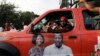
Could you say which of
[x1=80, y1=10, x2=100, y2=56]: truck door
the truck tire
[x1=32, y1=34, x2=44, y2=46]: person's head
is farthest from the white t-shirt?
the truck tire

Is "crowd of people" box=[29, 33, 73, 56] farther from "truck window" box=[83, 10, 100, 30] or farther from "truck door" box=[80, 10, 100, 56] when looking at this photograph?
"truck window" box=[83, 10, 100, 30]

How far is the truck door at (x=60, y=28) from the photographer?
311 inches

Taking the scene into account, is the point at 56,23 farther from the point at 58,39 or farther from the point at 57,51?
the point at 57,51

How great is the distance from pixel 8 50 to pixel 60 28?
118 cm

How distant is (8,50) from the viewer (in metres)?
7.85

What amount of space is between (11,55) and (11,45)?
0.21m

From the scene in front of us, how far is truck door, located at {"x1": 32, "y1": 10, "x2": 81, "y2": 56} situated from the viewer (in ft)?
25.9

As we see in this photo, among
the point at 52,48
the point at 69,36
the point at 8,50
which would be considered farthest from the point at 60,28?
the point at 8,50

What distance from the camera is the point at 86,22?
26.5ft

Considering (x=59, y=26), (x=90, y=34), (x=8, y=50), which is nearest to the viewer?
(x=8, y=50)

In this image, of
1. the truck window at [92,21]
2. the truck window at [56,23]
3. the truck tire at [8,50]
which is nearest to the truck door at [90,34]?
the truck window at [92,21]

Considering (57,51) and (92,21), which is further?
(92,21)

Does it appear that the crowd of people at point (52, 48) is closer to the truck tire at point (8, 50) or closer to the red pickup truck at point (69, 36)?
the red pickup truck at point (69, 36)

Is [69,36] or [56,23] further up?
[56,23]
